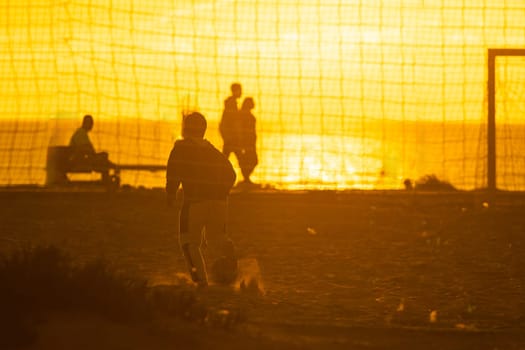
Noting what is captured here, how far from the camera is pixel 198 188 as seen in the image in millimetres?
9859

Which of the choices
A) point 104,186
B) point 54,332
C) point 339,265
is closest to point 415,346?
point 54,332

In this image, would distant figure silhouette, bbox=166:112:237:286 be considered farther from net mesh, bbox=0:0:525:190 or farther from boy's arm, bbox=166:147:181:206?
net mesh, bbox=0:0:525:190

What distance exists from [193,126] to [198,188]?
531 millimetres

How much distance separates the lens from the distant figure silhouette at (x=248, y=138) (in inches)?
755

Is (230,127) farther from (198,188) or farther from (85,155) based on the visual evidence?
(198,188)

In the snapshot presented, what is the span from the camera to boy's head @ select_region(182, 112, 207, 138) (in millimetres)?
9859

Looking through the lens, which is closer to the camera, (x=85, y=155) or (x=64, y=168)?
(x=85, y=155)

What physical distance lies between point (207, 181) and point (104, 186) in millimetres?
10736

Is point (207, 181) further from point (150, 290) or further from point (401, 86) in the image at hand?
point (401, 86)

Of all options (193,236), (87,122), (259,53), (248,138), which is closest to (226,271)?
(193,236)

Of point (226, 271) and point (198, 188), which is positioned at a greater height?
point (198, 188)

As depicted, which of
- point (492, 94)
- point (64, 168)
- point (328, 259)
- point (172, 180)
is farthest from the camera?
point (64, 168)

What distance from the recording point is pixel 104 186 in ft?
66.6

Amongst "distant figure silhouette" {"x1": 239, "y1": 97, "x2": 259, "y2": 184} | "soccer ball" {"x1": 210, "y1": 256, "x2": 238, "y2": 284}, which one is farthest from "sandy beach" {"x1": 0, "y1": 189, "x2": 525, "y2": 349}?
"distant figure silhouette" {"x1": 239, "y1": 97, "x2": 259, "y2": 184}
